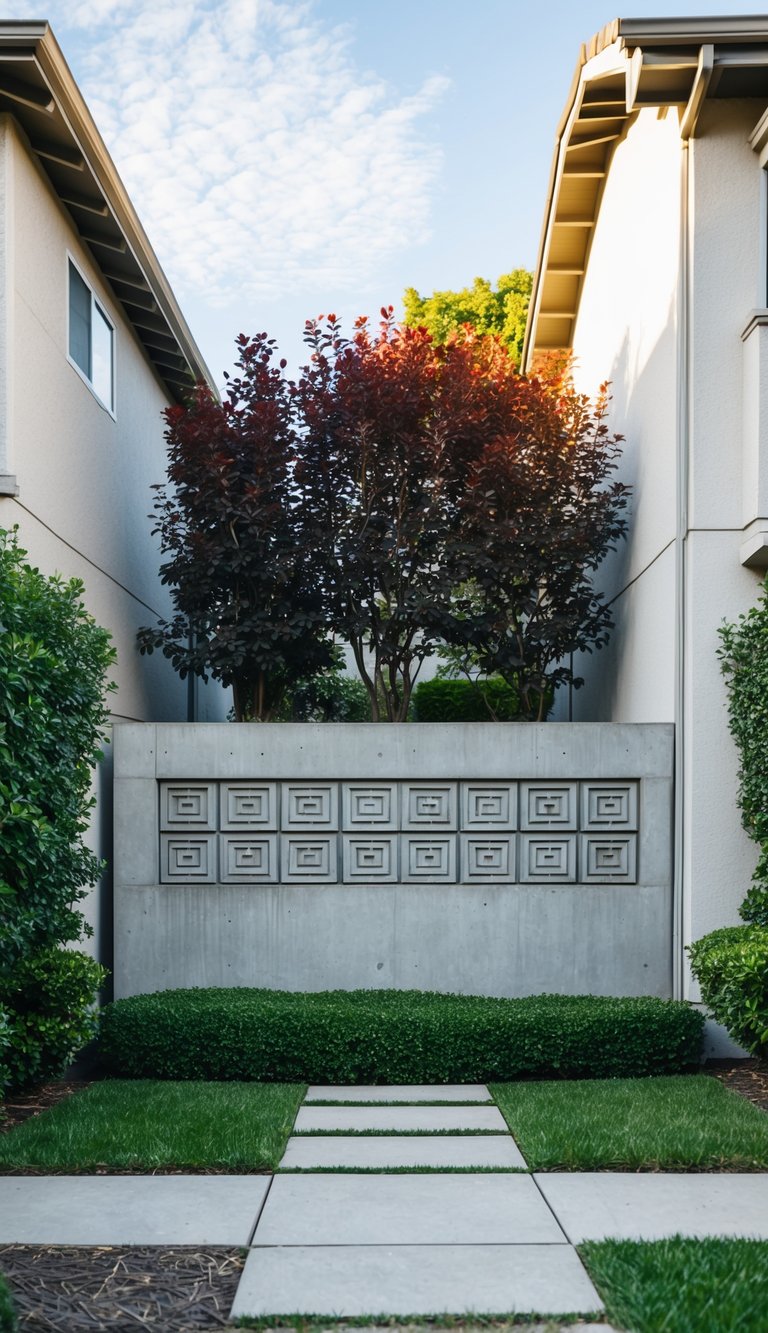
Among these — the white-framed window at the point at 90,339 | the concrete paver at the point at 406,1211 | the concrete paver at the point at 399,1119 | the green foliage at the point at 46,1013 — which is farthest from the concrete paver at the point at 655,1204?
the white-framed window at the point at 90,339

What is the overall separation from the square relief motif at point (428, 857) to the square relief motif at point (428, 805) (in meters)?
0.10

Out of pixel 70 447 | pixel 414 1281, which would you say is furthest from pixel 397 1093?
pixel 70 447

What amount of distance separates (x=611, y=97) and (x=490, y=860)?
6389 millimetres

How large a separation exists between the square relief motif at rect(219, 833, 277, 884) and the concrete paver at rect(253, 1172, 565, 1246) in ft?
11.4

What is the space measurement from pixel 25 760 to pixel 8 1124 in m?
2.04

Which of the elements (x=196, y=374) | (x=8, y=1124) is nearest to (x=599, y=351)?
(x=196, y=374)

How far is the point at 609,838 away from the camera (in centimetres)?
850

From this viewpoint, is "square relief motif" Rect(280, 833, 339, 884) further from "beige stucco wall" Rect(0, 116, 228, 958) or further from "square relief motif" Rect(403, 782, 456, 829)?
"beige stucco wall" Rect(0, 116, 228, 958)

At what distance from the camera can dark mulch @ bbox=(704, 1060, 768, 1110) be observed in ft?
22.5

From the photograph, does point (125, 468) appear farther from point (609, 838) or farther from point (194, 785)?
point (609, 838)

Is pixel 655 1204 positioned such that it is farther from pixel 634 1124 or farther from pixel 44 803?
pixel 44 803

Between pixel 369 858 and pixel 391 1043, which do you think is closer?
pixel 391 1043

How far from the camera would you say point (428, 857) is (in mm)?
8578

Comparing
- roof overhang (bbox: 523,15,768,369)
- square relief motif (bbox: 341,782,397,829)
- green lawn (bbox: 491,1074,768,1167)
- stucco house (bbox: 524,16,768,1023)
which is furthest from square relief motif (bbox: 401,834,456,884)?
roof overhang (bbox: 523,15,768,369)
